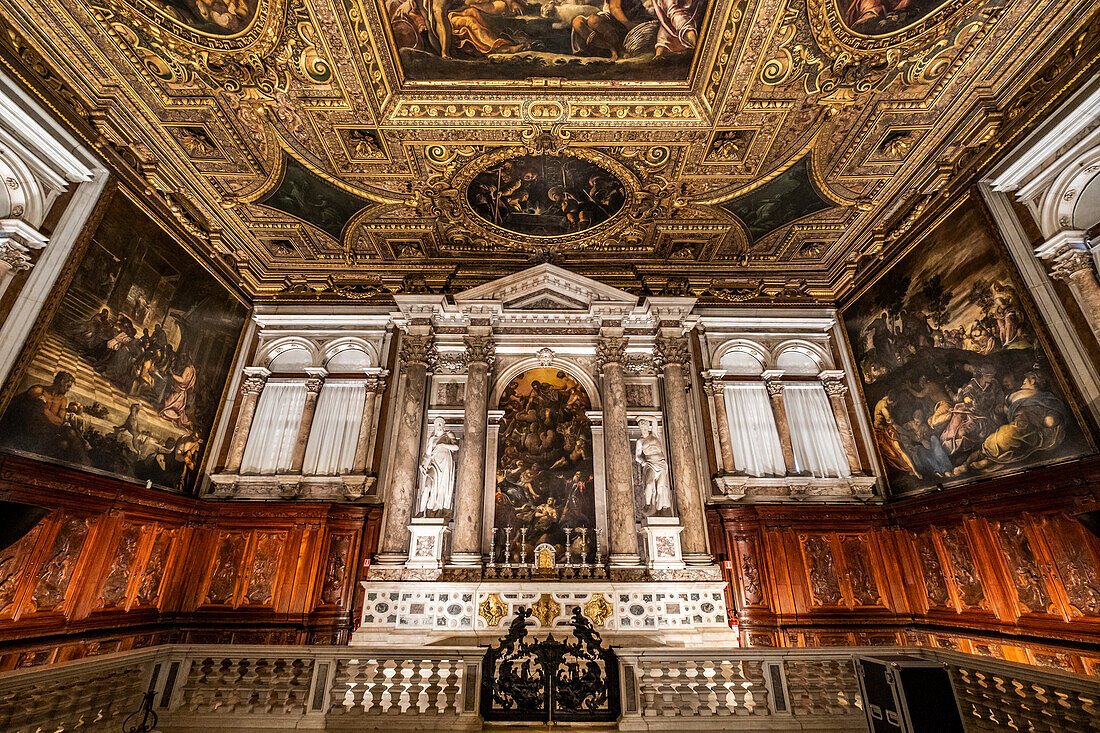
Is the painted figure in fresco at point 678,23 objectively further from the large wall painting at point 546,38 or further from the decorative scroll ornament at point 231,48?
the decorative scroll ornament at point 231,48

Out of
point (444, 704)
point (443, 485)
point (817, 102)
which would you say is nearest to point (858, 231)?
point (817, 102)

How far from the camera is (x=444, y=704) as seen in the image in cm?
561

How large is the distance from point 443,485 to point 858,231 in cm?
1049

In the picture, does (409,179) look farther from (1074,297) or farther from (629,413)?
(1074,297)

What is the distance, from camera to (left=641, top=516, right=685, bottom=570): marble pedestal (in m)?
9.95

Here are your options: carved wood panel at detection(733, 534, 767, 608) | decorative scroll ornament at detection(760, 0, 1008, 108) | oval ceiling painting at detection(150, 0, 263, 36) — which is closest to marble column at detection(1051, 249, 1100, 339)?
decorative scroll ornament at detection(760, 0, 1008, 108)

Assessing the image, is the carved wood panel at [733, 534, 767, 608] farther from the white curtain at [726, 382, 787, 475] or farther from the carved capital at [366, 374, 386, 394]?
the carved capital at [366, 374, 386, 394]

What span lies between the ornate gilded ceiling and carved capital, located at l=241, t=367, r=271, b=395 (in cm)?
265

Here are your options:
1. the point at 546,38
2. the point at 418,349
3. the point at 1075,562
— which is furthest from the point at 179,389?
the point at 1075,562

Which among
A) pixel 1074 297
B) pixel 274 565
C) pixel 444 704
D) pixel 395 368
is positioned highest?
pixel 395 368

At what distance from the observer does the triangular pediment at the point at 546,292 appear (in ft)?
39.3

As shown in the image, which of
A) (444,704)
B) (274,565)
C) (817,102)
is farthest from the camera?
(274,565)

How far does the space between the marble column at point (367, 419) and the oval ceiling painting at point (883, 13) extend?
423 inches

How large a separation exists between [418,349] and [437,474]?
10.1ft
